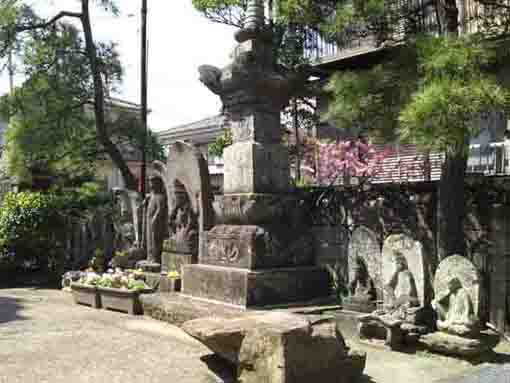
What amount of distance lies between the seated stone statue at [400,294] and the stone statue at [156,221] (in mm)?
4520

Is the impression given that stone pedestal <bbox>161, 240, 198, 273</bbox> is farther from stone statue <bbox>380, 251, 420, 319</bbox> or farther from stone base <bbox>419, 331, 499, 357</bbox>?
stone base <bbox>419, 331, 499, 357</bbox>

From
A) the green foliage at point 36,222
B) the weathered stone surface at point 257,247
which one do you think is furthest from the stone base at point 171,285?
the green foliage at point 36,222

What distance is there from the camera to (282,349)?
340 cm

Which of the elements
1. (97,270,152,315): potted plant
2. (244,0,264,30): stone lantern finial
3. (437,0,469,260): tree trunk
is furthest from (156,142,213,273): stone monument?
(437,0,469,260): tree trunk

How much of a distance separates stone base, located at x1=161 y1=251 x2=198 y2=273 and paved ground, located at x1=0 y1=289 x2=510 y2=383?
4.57ft

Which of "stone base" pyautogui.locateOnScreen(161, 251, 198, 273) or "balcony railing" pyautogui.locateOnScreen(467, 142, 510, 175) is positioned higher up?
"balcony railing" pyautogui.locateOnScreen(467, 142, 510, 175)

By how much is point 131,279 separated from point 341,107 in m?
3.92

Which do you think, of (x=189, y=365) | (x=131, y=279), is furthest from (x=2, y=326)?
(x=189, y=365)

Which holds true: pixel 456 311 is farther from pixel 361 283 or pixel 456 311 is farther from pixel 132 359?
pixel 132 359

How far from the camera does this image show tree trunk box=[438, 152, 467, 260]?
4.94m

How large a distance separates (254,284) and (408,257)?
1.55 metres

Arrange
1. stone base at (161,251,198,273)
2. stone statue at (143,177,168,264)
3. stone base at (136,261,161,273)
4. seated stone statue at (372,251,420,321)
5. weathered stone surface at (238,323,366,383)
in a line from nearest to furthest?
weathered stone surface at (238,323,366,383) < seated stone statue at (372,251,420,321) < stone base at (161,251,198,273) < stone base at (136,261,161,273) < stone statue at (143,177,168,264)

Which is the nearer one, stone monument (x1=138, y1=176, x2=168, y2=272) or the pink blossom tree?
stone monument (x1=138, y1=176, x2=168, y2=272)

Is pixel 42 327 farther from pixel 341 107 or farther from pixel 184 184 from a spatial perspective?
pixel 341 107
